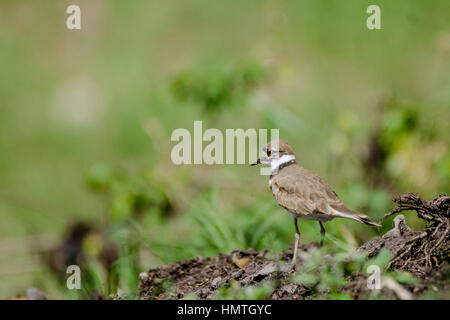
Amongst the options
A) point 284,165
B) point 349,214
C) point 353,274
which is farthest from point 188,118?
point 353,274

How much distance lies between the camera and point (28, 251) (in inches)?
276

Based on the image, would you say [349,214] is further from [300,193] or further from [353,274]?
[353,274]

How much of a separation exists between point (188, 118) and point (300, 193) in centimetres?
563

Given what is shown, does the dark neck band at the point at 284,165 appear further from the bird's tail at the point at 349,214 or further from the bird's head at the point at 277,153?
the bird's tail at the point at 349,214

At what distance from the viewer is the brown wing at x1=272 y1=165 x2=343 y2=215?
414cm

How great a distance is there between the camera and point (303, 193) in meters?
4.21

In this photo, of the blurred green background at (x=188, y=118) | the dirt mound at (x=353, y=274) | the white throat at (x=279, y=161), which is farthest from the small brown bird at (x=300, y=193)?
the blurred green background at (x=188, y=118)

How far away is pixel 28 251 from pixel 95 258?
3.56 feet

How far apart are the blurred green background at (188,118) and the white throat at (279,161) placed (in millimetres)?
630

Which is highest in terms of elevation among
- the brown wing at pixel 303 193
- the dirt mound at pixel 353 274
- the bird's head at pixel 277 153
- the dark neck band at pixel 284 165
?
the bird's head at pixel 277 153

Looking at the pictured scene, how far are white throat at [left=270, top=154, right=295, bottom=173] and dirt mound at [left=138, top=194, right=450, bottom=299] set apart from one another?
0.57 meters

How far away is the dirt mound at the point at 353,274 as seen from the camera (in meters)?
3.35
